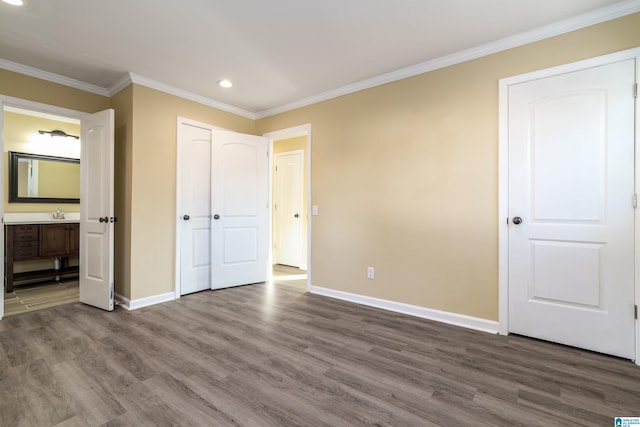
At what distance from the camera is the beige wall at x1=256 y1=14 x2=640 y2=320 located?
254 cm

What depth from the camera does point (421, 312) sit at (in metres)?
2.91

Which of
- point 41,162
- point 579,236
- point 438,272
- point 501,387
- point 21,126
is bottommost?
point 501,387

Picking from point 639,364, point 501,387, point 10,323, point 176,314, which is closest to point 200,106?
point 176,314

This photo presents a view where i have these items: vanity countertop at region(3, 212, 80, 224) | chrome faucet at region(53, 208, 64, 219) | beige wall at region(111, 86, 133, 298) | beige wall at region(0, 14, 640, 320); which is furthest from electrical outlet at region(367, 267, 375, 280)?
chrome faucet at region(53, 208, 64, 219)

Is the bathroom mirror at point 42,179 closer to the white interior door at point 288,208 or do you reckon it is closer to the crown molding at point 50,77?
the crown molding at point 50,77

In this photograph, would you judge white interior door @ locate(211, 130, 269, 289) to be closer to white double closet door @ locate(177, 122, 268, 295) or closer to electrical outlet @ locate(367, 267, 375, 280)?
white double closet door @ locate(177, 122, 268, 295)

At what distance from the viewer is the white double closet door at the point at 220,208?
3.66 metres

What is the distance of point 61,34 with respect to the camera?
7.94ft

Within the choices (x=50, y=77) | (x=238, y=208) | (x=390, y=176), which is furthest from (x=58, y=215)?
(x=390, y=176)

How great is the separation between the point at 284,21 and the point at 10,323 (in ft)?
12.1

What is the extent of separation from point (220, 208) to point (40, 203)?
289 centimetres

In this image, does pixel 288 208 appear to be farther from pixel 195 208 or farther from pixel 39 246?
pixel 39 246

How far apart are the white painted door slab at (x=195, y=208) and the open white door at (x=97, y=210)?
74cm

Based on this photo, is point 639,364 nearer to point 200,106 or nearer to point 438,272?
point 438,272
